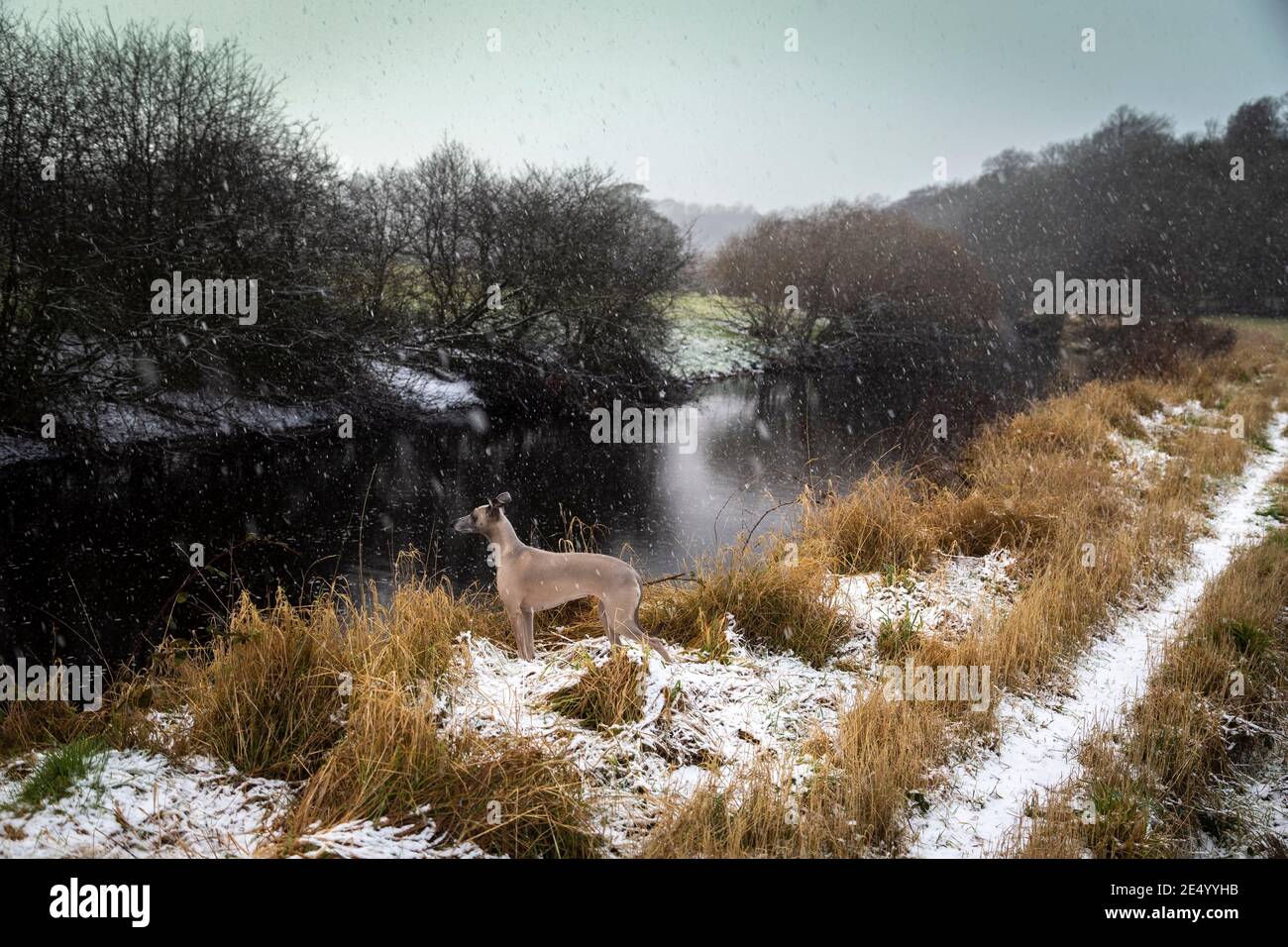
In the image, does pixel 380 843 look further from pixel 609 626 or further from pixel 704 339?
pixel 704 339

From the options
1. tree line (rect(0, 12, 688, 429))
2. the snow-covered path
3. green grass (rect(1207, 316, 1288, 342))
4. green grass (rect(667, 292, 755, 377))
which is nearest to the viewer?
the snow-covered path

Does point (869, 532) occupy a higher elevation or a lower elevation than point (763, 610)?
higher

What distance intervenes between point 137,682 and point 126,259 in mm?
8057

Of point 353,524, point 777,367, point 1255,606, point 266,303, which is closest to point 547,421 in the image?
point 266,303

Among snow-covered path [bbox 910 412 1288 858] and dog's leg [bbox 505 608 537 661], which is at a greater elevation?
dog's leg [bbox 505 608 537 661]

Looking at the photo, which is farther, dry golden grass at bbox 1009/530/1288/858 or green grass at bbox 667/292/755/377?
green grass at bbox 667/292/755/377

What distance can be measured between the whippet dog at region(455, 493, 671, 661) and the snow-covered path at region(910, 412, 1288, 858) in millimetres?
1491

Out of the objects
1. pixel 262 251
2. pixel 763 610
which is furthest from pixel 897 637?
pixel 262 251

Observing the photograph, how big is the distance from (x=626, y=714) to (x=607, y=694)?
0.12m

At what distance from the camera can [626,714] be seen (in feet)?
11.6

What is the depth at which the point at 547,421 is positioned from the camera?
15273 millimetres

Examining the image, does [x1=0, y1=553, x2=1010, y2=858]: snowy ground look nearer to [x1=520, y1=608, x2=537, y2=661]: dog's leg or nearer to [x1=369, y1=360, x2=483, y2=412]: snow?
[x1=520, y1=608, x2=537, y2=661]: dog's leg

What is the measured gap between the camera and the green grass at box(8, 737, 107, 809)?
262cm

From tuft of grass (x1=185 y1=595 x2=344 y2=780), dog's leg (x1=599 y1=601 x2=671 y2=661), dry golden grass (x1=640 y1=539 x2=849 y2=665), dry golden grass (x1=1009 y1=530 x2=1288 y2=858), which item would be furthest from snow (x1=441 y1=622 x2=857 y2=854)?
dry golden grass (x1=1009 y1=530 x2=1288 y2=858)
